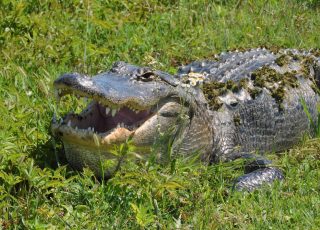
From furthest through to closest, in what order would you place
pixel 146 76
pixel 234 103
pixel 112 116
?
1. pixel 234 103
2. pixel 146 76
3. pixel 112 116

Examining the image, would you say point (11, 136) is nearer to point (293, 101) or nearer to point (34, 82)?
point (34, 82)

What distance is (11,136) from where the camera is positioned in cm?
512

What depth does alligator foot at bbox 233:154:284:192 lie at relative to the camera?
16.8 feet

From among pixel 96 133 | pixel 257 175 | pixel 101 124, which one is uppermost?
pixel 96 133

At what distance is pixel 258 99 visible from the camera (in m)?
6.12

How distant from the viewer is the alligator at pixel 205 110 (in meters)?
4.91

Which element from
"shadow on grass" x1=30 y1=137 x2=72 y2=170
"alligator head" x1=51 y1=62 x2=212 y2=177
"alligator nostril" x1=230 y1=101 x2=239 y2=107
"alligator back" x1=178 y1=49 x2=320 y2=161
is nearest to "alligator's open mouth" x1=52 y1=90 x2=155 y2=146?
"alligator head" x1=51 y1=62 x2=212 y2=177

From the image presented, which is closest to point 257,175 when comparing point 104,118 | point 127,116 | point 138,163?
point 138,163

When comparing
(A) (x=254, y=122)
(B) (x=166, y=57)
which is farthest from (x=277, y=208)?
(B) (x=166, y=57)

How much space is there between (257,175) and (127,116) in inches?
36.8

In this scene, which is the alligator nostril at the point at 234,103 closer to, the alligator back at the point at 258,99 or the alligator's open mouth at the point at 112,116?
the alligator back at the point at 258,99

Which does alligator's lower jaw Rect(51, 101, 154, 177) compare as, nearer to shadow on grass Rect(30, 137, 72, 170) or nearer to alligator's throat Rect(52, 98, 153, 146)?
alligator's throat Rect(52, 98, 153, 146)

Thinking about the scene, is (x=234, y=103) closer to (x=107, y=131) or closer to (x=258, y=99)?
(x=258, y=99)

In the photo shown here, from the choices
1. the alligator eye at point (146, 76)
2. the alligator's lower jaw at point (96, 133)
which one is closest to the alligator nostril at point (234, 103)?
the alligator eye at point (146, 76)
